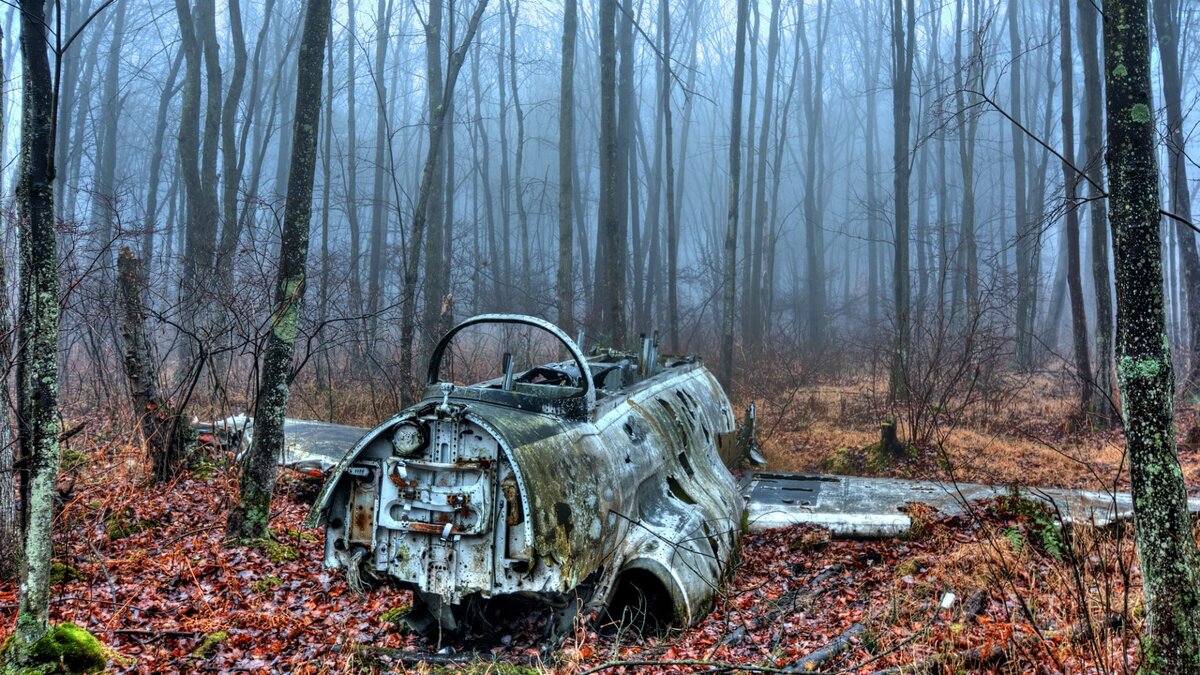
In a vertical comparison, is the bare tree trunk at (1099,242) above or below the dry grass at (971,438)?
above

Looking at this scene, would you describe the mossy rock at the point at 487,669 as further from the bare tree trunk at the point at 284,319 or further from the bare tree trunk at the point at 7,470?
the bare tree trunk at the point at 7,470

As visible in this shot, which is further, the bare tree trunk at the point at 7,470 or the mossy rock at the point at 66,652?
the bare tree trunk at the point at 7,470

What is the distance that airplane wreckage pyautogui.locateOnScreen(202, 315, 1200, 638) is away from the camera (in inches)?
203

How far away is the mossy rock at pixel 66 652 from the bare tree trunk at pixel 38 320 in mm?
70

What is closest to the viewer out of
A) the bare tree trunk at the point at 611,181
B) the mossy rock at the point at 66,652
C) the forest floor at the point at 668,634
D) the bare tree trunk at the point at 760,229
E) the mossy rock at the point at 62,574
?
the mossy rock at the point at 66,652

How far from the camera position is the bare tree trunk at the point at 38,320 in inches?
175

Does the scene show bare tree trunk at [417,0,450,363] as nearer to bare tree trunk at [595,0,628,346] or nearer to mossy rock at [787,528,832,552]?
bare tree trunk at [595,0,628,346]

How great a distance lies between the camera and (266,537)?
24.4ft

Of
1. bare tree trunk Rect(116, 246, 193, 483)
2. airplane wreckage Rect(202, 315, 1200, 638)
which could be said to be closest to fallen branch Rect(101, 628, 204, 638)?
airplane wreckage Rect(202, 315, 1200, 638)

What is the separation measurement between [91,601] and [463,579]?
121 inches

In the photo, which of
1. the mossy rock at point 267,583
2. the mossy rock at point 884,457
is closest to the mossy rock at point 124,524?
the mossy rock at point 267,583

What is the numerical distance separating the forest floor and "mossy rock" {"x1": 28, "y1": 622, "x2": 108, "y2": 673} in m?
0.24

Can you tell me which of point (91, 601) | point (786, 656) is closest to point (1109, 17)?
point (786, 656)

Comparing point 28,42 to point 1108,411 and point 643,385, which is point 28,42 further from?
point 1108,411
